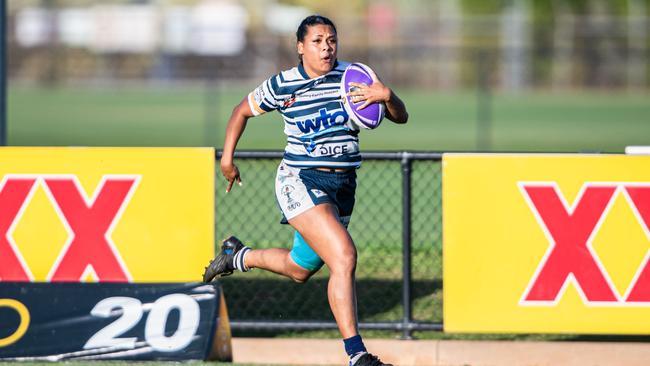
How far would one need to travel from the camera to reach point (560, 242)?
24.0 feet

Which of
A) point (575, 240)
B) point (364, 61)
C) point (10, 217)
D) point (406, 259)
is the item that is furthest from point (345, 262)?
point (364, 61)

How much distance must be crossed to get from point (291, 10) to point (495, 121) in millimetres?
27559

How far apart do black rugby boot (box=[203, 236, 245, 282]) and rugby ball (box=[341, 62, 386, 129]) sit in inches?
55.4

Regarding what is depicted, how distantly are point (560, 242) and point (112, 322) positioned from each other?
263 cm

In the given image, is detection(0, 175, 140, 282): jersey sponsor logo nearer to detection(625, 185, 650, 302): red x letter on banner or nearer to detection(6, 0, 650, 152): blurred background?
detection(625, 185, 650, 302): red x letter on banner

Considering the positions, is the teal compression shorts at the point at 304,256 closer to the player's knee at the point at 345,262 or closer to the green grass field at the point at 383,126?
the player's knee at the point at 345,262

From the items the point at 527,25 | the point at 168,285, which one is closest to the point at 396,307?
the point at 168,285

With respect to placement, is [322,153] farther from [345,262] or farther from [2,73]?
[2,73]

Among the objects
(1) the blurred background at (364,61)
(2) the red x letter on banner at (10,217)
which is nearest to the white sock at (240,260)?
(2) the red x letter on banner at (10,217)

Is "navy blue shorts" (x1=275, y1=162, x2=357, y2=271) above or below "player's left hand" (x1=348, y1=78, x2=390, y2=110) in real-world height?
below

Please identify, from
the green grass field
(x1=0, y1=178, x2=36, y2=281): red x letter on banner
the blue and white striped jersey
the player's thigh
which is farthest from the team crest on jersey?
the green grass field

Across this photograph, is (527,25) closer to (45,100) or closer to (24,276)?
(45,100)

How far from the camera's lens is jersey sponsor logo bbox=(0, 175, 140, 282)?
7598 millimetres

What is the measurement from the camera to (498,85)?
43.6 metres
